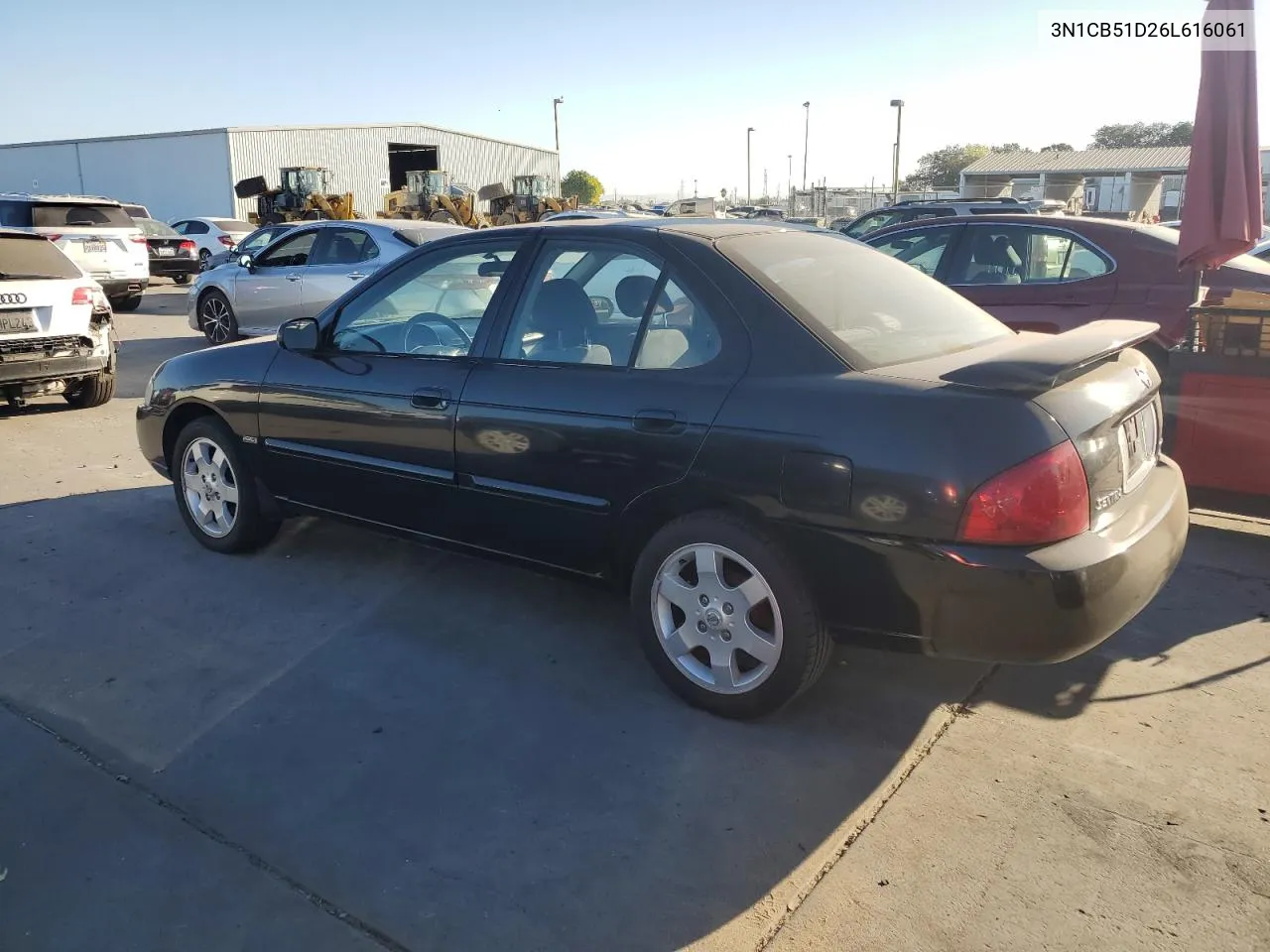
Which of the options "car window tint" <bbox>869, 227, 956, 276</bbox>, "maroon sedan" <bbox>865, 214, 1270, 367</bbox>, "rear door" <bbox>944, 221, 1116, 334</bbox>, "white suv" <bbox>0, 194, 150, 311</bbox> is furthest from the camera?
"white suv" <bbox>0, 194, 150, 311</bbox>

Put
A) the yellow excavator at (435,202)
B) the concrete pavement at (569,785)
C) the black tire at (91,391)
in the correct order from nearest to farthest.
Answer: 1. the concrete pavement at (569,785)
2. the black tire at (91,391)
3. the yellow excavator at (435,202)

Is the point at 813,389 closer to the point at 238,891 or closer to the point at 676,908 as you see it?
the point at 676,908

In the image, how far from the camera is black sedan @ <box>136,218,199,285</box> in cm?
2070

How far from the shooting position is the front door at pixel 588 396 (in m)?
3.23

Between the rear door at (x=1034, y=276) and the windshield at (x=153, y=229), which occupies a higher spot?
the windshield at (x=153, y=229)

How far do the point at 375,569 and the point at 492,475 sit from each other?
132 centimetres

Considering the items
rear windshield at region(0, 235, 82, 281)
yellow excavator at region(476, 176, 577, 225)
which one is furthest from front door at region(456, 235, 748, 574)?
yellow excavator at region(476, 176, 577, 225)

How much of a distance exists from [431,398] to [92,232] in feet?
46.4

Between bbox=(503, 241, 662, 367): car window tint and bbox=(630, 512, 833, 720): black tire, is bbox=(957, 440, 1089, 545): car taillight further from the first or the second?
bbox=(503, 241, 662, 367): car window tint

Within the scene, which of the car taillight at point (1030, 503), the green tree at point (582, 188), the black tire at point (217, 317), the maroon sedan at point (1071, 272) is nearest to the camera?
the car taillight at point (1030, 503)

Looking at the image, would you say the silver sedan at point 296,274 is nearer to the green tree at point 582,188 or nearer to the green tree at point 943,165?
the green tree at point 582,188

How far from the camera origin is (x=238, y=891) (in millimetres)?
2520

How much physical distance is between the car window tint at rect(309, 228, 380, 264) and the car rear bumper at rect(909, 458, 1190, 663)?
350 inches

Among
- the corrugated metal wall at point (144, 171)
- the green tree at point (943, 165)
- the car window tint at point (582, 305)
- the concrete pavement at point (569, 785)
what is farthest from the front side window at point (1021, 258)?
the green tree at point (943, 165)
